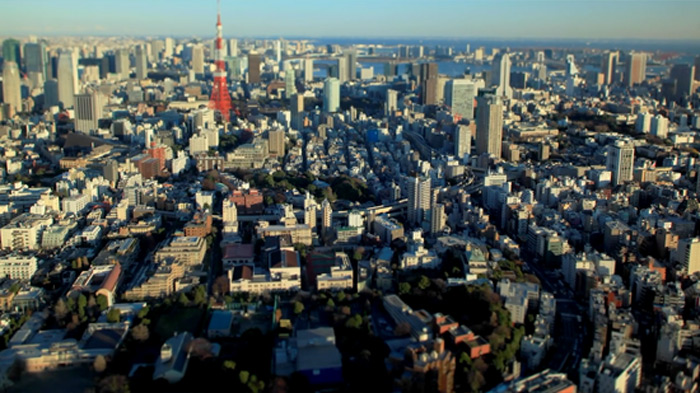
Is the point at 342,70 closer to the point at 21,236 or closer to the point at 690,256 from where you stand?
the point at 21,236

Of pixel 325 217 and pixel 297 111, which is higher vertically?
pixel 297 111

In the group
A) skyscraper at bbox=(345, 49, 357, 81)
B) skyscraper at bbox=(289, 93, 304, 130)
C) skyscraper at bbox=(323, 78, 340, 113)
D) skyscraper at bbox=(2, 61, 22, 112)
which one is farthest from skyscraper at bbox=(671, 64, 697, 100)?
skyscraper at bbox=(2, 61, 22, 112)

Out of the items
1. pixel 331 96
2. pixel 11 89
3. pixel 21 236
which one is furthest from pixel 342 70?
pixel 21 236

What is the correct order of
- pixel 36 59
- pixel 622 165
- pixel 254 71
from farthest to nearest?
pixel 254 71
pixel 36 59
pixel 622 165

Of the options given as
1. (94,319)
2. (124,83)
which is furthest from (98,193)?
(124,83)

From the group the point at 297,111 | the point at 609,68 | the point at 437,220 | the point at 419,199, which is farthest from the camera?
the point at 609,68

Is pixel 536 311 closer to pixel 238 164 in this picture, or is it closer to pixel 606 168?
pixel 606 168

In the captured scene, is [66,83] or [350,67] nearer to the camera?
[66,83]

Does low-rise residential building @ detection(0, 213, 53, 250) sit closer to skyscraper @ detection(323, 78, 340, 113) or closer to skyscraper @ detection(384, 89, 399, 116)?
skyscraper @ detection(323, 78, 340, 113)

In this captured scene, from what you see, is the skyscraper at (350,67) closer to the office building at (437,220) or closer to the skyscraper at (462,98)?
the skyscraper at (462,98)
